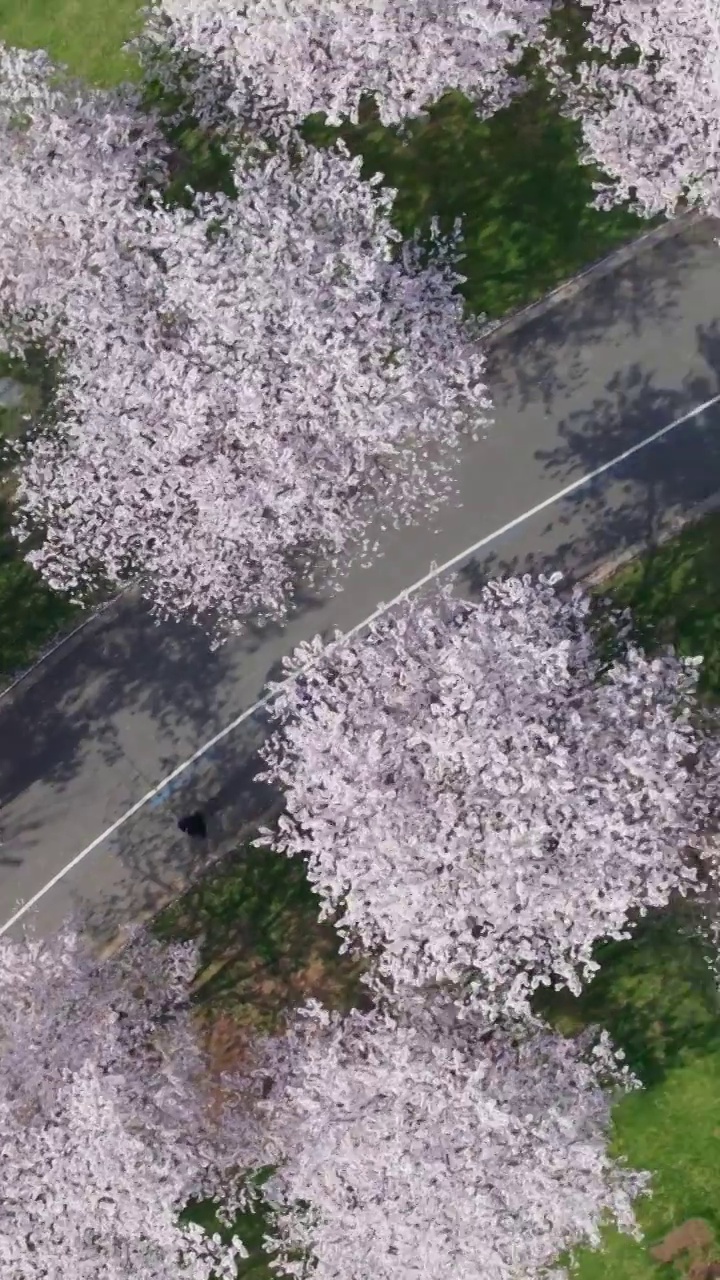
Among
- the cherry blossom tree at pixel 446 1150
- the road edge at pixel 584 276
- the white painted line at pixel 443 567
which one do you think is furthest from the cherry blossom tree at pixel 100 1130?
the road edge at pixel 584 276

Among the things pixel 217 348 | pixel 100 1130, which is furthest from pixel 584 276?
pixel 100 1130

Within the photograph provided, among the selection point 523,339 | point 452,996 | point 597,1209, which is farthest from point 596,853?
point 523,339

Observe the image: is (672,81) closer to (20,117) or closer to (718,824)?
(20,117)

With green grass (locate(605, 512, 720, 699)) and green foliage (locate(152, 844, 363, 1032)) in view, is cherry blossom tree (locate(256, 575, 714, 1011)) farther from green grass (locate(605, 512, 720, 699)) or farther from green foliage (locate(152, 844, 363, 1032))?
green foliage (locate(152, 844, 363, 1032))

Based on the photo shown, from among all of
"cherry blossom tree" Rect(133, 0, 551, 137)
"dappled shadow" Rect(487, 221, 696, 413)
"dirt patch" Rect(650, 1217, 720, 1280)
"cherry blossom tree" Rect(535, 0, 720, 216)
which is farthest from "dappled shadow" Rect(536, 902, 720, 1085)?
"cherry blossom tree" Rect(133, 0, 551, 137)

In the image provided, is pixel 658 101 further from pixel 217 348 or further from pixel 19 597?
pixel 19 597
